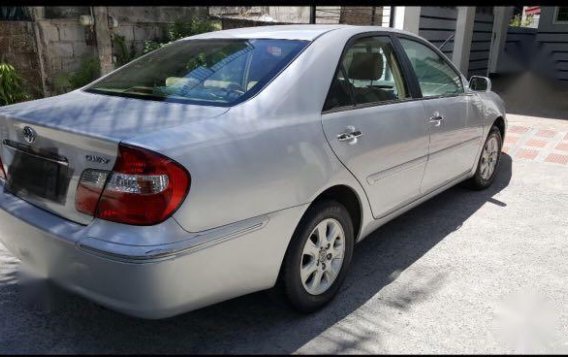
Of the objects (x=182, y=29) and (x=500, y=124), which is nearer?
(x=500, y=124)

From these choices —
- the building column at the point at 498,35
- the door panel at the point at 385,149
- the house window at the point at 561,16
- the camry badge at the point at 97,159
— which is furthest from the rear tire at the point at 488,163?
the house window at the point at 561,16

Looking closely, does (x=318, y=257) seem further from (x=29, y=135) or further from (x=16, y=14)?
(x=16, y=14)

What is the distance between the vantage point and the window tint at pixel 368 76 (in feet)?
9.20

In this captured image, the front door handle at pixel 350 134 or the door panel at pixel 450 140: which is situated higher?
the front door handle at pixel 350 134

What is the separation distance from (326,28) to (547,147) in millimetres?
4620

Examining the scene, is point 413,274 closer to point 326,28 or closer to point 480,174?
point 326,28

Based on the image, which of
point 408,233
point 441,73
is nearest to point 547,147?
point 441,73

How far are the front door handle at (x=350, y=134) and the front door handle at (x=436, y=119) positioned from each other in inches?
36.6

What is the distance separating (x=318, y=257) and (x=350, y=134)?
69 cm

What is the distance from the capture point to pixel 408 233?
3.78m

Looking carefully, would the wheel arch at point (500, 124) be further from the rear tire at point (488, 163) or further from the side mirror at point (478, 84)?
the side mirror at point (478, 84)

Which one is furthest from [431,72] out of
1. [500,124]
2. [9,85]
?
[9,85]

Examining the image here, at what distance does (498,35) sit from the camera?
13094 mm

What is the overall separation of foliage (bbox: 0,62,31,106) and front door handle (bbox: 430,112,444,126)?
6074 mm
